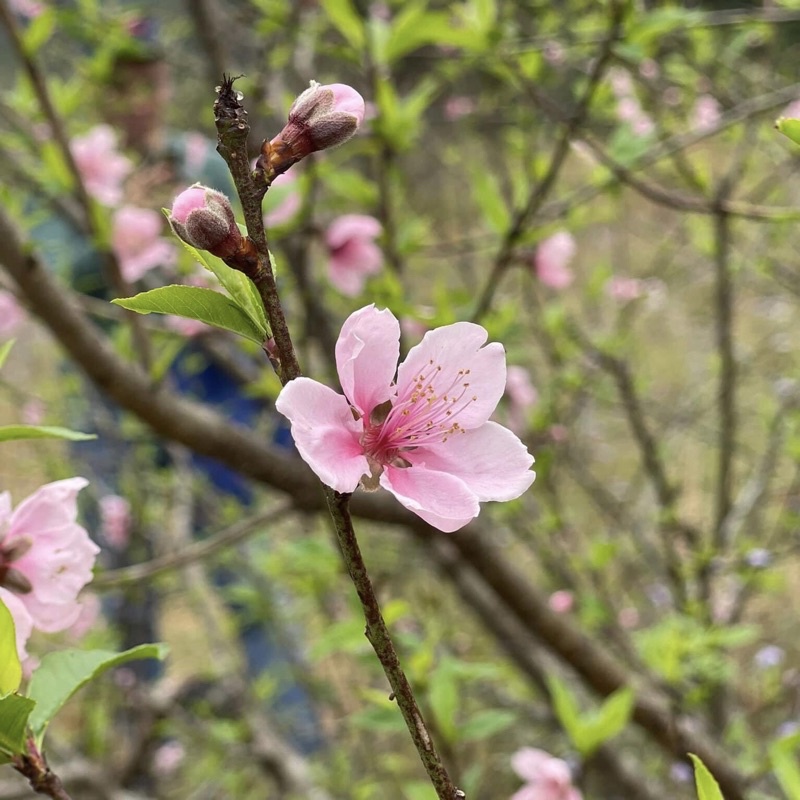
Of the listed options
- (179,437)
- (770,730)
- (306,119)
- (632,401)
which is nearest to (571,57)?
(632,401)

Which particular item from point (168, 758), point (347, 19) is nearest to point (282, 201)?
point (347, 19)

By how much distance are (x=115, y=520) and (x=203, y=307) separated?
8.35ft

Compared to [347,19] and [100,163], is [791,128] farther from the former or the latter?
[100,163]

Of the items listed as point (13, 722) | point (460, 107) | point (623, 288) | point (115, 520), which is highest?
point (13, 722)

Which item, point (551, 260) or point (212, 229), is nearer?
point (212, 229)

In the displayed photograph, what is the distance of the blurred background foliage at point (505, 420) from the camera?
1.13m

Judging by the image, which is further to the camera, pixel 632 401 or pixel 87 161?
pixel 632 401

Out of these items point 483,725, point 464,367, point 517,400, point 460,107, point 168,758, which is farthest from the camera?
point 460,107

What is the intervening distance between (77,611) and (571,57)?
1.69 m

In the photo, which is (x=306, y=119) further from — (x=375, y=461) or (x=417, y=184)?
(x=417, y=184)

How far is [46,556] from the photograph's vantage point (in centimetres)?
55

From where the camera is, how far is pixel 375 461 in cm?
47

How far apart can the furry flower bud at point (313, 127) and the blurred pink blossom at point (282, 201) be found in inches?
20.1

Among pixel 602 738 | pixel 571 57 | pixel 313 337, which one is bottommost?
pixel 602 738
